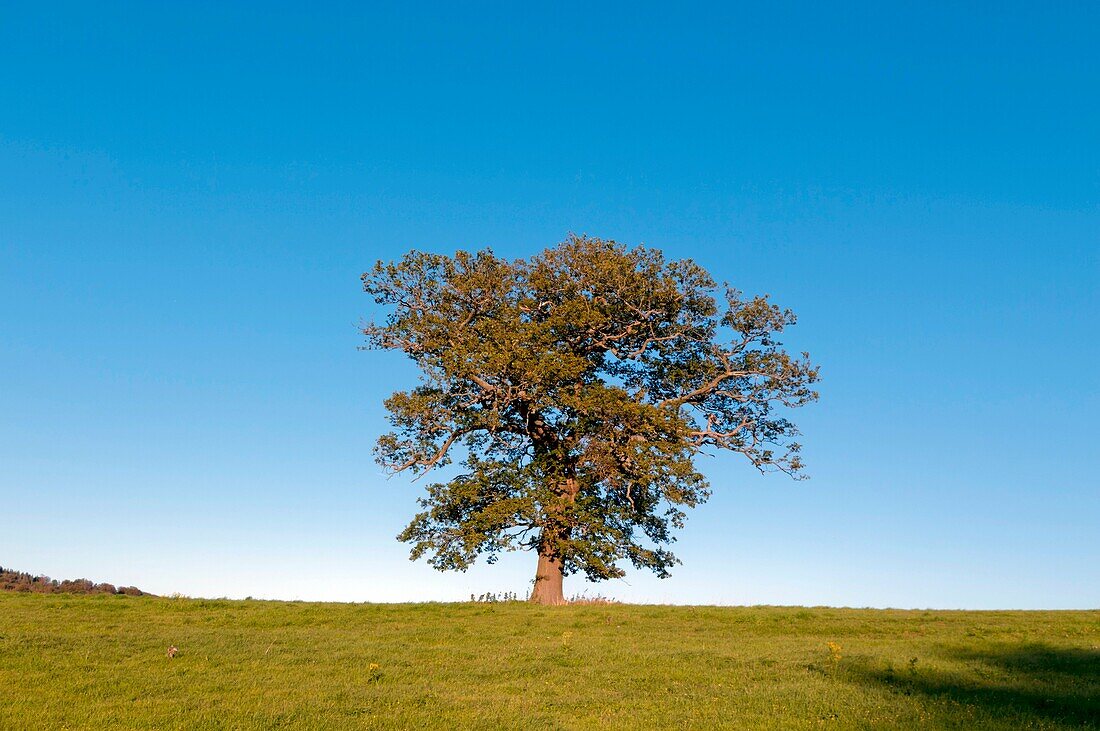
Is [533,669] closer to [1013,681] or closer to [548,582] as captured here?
[1013,681]

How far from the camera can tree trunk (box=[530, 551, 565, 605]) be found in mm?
35688

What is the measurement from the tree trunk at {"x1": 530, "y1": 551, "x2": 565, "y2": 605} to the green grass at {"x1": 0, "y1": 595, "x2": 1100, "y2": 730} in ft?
14.3

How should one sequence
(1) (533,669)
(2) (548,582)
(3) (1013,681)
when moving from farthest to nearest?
(2) (548,582), (1) (533,669), (3) (1013,681)

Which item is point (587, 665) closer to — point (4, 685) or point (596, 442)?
point (4, 685)

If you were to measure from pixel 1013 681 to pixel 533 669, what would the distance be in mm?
9998

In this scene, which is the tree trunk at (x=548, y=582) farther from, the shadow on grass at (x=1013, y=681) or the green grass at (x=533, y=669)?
the shadow on grass at (x=1013, y=681)

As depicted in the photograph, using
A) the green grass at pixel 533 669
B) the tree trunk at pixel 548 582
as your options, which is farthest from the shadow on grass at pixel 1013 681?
the tree trunk at pixel 548 582

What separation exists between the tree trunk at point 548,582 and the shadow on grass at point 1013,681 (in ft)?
51.2

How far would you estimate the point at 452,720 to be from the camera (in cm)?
1503

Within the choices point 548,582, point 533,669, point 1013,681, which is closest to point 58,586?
point 548,582

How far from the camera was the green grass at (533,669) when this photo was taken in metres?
15.4

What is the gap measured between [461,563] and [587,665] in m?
14.9

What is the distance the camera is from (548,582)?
35.8m

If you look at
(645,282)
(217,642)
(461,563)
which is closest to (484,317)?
(645,282)
